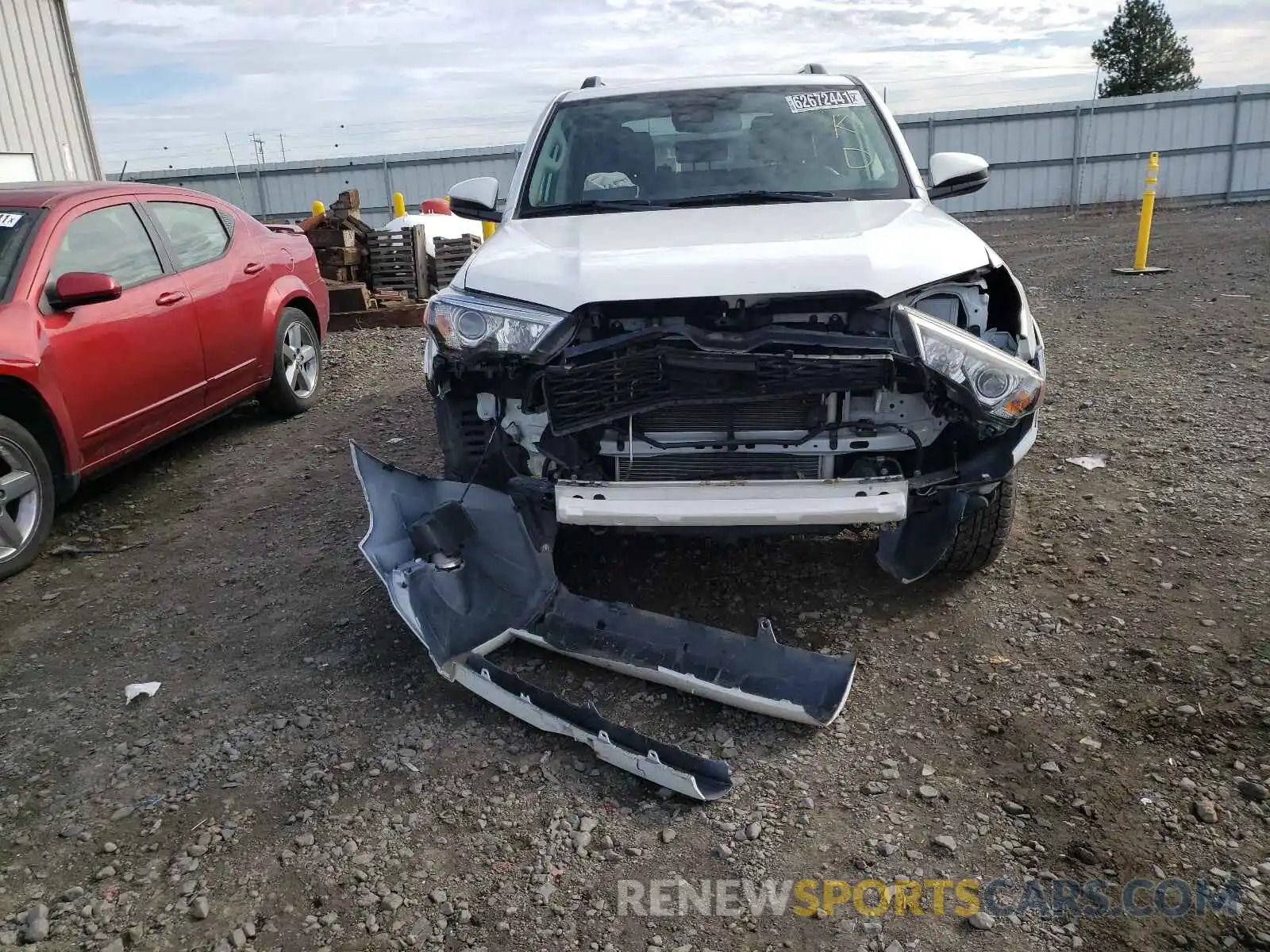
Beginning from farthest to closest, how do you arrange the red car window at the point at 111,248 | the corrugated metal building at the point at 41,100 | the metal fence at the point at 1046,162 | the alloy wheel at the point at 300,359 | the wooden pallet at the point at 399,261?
the metal fence at the point at 1046,162
the corrugated metal building at the point at 41,100
the wooden pallet at the point at 399,261
the alloy wheel at the point at 300,359
the red car window at the point at 111,248

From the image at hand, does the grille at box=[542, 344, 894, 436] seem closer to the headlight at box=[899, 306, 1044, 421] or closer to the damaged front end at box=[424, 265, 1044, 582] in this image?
the damaged front end at box=[424, 265, 1044, 582]

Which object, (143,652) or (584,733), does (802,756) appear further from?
(143,652)

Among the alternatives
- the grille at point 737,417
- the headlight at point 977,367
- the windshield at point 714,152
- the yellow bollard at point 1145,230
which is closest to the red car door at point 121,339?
the windshield at point 714,152

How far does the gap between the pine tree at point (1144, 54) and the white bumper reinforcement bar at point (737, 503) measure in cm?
3647

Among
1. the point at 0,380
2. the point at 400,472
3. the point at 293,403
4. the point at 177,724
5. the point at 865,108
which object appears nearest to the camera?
the point at 177,724

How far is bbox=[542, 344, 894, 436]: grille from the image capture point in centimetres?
297

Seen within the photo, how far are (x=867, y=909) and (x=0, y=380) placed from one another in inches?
159

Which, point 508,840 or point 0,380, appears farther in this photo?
point 0,380

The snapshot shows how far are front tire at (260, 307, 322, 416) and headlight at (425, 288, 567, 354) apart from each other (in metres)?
3.38

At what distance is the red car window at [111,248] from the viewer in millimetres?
4637

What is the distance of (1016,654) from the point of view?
10.7 feet

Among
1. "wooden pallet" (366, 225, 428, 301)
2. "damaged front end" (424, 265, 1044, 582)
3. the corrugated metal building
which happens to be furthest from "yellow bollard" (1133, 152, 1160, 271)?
the corrugated metal building

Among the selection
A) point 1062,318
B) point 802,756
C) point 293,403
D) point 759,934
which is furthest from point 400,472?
point 1062,318
